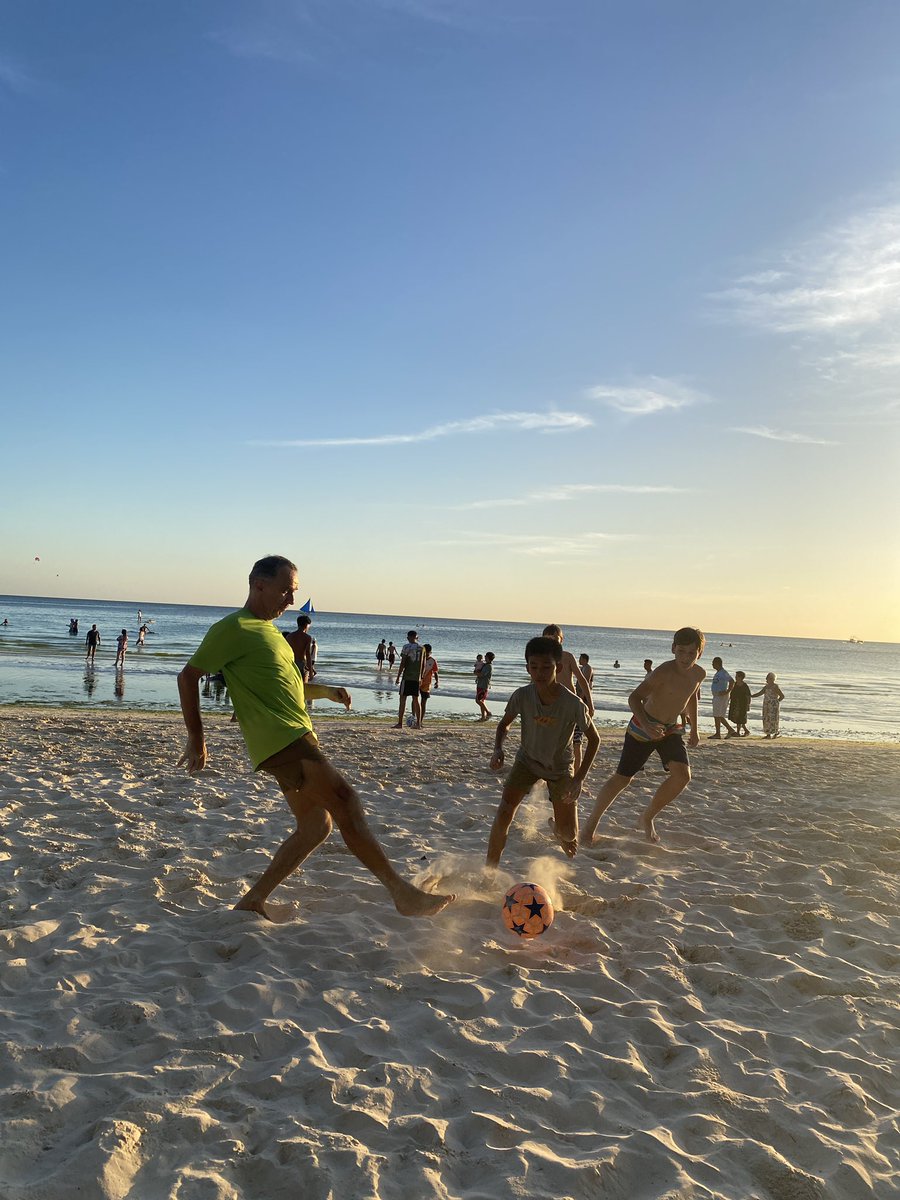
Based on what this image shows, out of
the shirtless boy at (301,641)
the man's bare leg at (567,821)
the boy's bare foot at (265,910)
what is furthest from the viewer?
the shirtless boy at (301,641)

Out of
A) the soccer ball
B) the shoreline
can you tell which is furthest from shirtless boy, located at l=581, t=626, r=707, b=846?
the shoreline

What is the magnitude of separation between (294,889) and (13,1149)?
109 inches

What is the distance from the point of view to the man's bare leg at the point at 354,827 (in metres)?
4.29

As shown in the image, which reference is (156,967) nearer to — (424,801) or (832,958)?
(832,958)

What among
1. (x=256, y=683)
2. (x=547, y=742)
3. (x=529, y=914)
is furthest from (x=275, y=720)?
(x=547, y=742)

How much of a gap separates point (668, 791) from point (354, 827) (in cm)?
357

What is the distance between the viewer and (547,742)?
17.6ft

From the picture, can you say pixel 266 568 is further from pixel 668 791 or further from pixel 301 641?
pixel 301 641

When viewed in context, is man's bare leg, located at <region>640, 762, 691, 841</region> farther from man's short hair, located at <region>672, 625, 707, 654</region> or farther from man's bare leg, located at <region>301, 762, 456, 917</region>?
man's bare leg, located at <region>301, 762, 456, 917</region>

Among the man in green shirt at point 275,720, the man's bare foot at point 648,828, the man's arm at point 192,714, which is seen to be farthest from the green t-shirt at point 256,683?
the man's bare foot at point 648,828

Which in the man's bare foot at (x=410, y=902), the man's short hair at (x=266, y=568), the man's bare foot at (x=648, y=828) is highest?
the man's short hair at (x=266, y=568)

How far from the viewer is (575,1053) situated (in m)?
3.43

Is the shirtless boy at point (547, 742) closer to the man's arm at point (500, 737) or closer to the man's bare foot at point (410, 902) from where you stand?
the man's arm at point (500, 737)

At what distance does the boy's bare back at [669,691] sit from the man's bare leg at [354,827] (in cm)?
327
